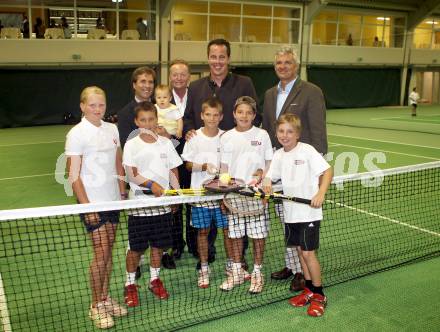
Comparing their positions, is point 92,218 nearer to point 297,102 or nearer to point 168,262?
point 168,262

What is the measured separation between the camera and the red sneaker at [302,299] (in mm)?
4203

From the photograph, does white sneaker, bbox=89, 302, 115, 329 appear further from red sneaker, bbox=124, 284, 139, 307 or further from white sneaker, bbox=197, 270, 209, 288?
white sneaker, bbox=197, 270, 209, 288

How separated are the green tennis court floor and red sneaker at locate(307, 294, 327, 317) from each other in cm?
7

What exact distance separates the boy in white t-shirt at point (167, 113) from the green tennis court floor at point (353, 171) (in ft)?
6.93

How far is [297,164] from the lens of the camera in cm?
402

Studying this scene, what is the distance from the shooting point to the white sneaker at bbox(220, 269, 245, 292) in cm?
455

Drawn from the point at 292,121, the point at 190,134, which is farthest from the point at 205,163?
the point at 292,121

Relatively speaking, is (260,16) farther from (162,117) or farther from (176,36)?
(162,117)

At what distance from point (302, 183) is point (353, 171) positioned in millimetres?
6731

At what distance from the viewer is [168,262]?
5.20m

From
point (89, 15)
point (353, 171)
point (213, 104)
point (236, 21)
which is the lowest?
point (353, 171)

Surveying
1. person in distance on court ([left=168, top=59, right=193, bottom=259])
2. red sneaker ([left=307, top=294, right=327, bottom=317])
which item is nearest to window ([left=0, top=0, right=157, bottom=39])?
person in distance on court ([left=168, top=59, right=193, bottom=259])

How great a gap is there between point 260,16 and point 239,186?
76.8 ft

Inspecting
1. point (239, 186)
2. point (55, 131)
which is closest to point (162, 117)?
point (239, 186)
